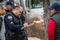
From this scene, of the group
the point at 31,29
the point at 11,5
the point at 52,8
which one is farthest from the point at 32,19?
the point at 52,8

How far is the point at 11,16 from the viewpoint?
7273mm

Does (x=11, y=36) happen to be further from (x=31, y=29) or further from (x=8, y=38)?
(x=31, y=29)

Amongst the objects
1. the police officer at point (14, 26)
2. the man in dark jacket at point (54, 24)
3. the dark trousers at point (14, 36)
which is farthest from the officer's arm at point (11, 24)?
the man in dark jacket at point (54, 24)

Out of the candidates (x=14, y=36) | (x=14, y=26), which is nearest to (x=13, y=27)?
(x=14, y=26)

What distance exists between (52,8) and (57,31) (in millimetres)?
518

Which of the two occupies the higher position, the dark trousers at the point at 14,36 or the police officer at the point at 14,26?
the police officer at the point at 14,26

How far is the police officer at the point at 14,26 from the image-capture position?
723cm

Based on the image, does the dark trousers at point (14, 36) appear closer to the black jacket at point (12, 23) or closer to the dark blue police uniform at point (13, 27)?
the dark blue police uniform at point (13, 27)

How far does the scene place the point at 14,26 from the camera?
7219mm

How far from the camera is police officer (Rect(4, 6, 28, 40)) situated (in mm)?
7230

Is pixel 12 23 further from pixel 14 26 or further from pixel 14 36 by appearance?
pixel 14 36

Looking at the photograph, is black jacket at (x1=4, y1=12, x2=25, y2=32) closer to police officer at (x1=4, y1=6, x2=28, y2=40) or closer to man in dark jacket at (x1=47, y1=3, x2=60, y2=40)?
police officer at (x1=4, y1=6, x2=28, y2=40)

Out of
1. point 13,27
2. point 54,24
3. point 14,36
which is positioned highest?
point 54,24

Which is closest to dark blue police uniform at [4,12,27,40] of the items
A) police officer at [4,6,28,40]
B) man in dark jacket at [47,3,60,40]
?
police officer at [4,6,28,40]
